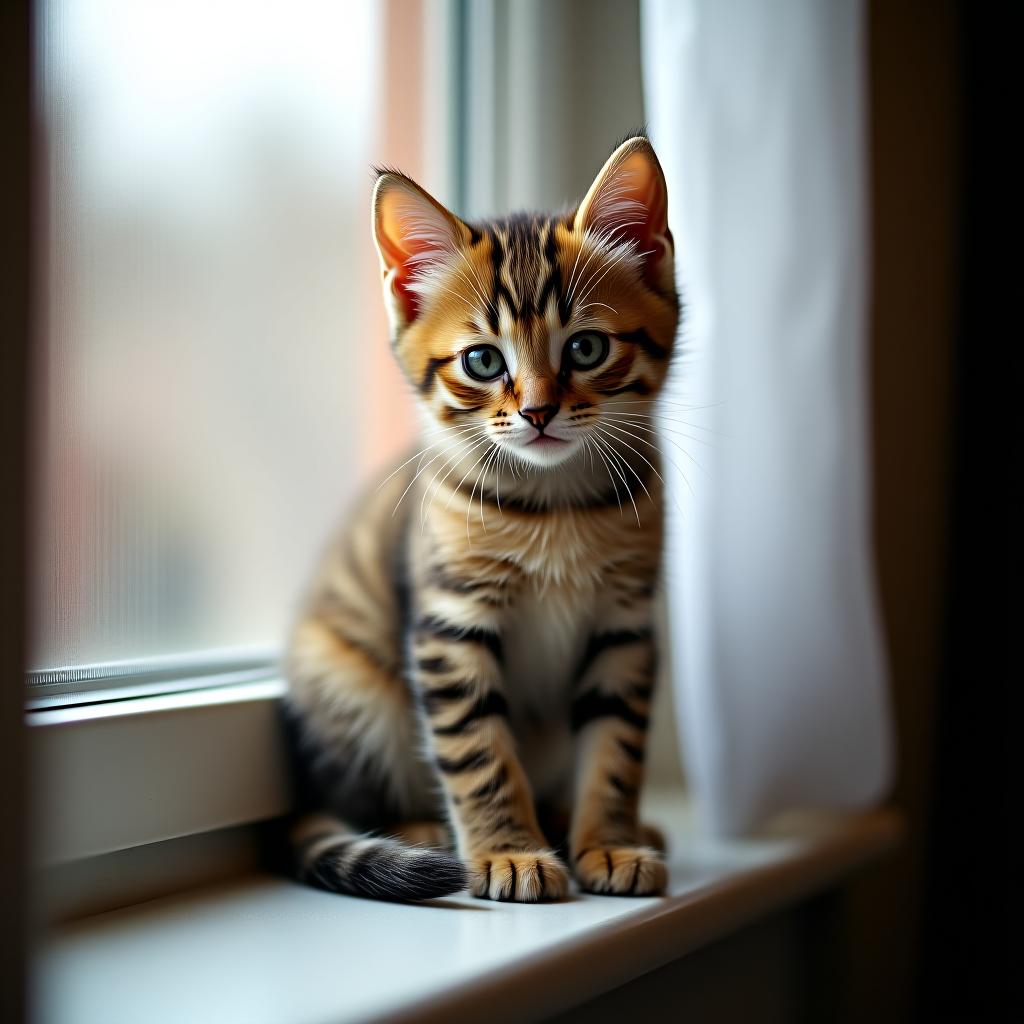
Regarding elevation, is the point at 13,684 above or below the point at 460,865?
above

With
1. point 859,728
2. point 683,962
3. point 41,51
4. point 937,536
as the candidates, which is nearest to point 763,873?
point 683,962

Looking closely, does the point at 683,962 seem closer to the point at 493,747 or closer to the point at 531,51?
the point at 493,747

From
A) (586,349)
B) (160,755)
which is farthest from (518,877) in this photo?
(586,349)

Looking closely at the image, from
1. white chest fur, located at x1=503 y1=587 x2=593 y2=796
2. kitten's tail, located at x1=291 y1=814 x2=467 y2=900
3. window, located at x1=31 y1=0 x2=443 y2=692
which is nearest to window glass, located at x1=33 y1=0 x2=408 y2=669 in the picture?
window, located at x1=31 y1=0 x2=443 y2=692

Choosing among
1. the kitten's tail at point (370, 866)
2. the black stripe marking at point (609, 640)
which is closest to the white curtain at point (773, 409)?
the black stripe marking at point (609, 640)

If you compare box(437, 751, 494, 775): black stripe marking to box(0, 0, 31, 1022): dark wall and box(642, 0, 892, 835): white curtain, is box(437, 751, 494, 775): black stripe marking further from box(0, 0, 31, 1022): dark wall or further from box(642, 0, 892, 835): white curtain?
box(0, 0, 31, 1022): dark wall

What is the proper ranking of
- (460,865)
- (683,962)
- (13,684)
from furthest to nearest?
1. (683,962)
2. (460,865)
3. (13,684)

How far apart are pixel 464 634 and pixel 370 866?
20 cm

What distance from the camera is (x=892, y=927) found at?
1.33m

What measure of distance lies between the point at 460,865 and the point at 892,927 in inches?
33.2

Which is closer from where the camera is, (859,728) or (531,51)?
(859,728)

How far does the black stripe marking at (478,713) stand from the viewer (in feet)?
2.69

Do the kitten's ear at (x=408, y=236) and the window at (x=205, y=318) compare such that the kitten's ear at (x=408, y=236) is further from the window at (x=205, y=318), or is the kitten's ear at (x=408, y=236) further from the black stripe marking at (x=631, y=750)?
the black stripe marking at (x=631, y=750)

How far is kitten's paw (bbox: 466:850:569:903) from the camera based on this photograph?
0.76 meters
